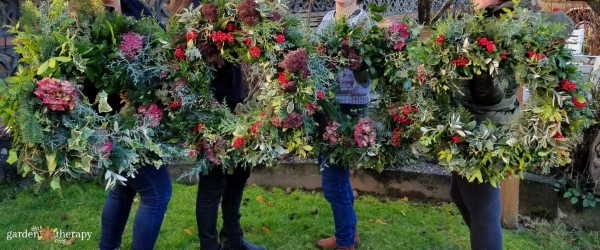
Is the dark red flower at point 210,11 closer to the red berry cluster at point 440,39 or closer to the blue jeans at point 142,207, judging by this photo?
the blue jeans at point 142,207

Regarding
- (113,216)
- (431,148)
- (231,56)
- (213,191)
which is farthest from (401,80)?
(113,216)

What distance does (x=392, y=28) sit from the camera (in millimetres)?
2945

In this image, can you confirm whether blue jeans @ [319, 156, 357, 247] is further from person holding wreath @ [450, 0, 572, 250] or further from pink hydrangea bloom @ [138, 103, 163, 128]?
pink hydrangea bloom @ [138, 103, 163, 128]

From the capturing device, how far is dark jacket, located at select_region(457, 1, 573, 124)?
8.71ft

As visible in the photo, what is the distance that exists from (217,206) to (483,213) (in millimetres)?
1502

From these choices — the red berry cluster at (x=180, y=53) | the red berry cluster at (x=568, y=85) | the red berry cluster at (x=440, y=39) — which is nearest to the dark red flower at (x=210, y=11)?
the red berry cluster at (x=180, y=53)

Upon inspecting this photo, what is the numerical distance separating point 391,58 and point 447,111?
0.42 metres

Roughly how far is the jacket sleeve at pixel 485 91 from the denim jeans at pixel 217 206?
1425mm

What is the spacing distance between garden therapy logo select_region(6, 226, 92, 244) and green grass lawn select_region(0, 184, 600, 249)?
0.05 metres

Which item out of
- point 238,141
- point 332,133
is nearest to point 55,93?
point 238,141

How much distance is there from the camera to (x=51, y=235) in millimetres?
4008

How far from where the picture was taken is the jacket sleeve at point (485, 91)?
2641 millimetres

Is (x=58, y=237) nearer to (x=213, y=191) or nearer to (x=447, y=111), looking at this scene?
(x=213, y=191)

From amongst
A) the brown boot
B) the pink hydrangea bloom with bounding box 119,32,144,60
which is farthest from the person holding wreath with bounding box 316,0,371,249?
the pink hydrangea bloom with bounding box 119,32,144,60
